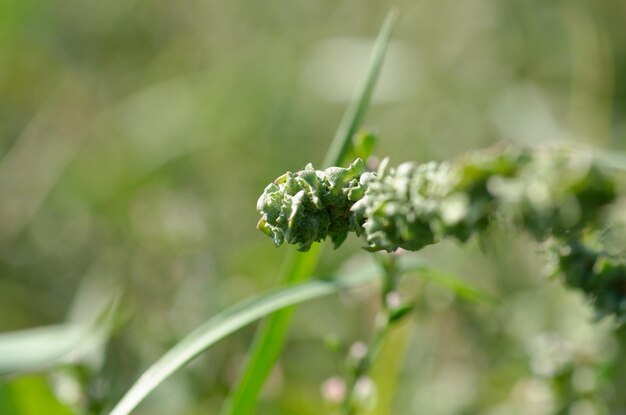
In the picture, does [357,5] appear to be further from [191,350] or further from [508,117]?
[191,350]

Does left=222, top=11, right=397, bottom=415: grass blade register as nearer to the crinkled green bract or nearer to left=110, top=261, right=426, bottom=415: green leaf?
left=110, top=261, right=426, bottom=415: green leaf

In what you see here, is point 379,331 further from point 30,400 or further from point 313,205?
point 30,400

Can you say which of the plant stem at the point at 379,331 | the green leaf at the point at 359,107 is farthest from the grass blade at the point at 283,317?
the plant stem at the point at 379,331

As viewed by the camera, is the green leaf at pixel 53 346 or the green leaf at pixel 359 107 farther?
the green leaf at pixel 53 346

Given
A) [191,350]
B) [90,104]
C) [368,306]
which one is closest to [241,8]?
[90,104]

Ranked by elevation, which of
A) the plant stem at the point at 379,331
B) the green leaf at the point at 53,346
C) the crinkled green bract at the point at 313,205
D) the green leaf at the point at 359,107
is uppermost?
the crinkled green bract at the point at 313,205

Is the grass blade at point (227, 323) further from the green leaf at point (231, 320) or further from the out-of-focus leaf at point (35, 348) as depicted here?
the out-of-focus leaf at point (35, 348)

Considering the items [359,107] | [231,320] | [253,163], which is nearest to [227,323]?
[231,320]
